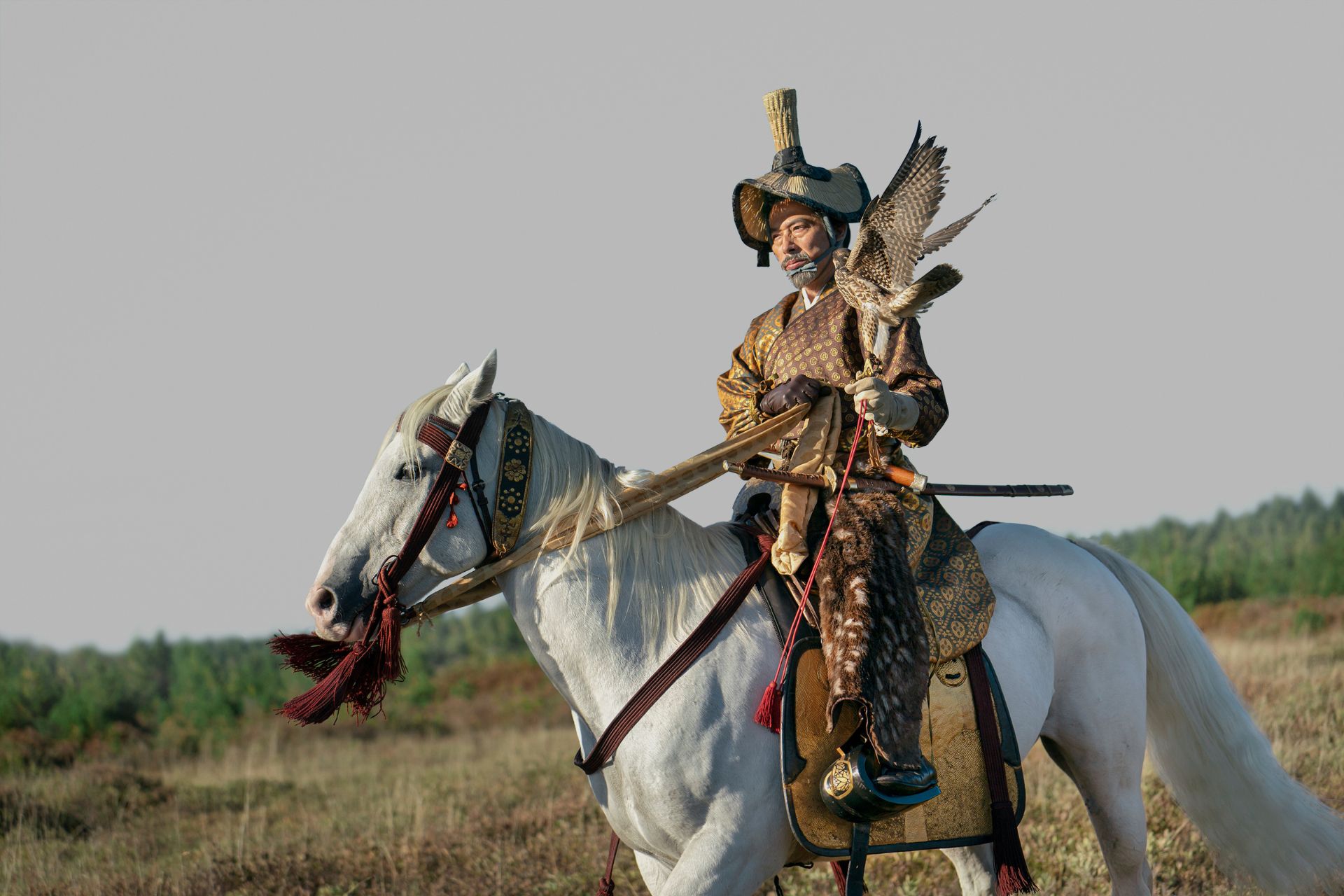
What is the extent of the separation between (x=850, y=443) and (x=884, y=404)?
0.45m

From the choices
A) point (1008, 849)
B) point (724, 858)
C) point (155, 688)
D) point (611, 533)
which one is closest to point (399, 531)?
point (611, 533)

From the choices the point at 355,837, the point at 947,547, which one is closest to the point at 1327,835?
the point at 947,547

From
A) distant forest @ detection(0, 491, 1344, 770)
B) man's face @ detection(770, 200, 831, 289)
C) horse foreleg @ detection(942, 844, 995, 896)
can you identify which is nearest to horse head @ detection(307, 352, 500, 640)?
man's face @ detection(770, 200, 831, 289)

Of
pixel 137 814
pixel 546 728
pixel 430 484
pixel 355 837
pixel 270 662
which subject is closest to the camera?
pixel 430 484

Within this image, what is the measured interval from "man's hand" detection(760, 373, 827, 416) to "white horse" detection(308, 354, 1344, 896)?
0.54 metres

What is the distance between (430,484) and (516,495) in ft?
0.95

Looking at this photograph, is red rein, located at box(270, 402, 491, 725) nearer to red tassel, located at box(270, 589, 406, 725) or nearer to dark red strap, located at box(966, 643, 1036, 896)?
red tassel, located at box(270, 589, 406, 725)

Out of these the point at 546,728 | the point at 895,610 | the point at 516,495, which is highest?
the point at 516,495

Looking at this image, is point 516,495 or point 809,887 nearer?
point 516,495

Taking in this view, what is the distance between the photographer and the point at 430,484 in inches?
154

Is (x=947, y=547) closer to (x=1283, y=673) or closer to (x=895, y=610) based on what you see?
(x=895, y=610)

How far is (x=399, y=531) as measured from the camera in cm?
392

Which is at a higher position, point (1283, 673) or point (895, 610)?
point (895, 610)

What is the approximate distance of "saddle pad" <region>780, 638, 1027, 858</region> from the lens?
3.85 meters
